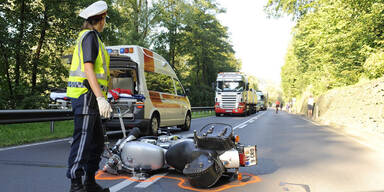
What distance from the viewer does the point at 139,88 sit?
Result: 8.52 m

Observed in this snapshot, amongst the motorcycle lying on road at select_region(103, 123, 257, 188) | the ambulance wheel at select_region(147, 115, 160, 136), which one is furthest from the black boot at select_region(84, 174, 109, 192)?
the ambulance wheel at select_region(147, 115, 160, 136)

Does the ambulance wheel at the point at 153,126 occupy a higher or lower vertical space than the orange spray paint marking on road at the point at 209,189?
higher

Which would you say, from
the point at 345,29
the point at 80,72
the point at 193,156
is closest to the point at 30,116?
the point at 193,156

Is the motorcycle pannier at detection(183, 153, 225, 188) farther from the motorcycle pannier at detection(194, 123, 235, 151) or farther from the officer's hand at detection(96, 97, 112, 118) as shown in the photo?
the officer's hand at detection(96, 97, 112, 118)

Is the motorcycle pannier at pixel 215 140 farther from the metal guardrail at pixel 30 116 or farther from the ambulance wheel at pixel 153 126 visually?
the metal guardrail at pixel 30 116

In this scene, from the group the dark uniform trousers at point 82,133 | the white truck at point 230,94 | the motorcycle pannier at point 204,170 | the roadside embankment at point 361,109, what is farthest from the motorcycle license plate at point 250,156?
the white truck at point 230,94

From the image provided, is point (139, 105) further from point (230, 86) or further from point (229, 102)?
point (230, 86)

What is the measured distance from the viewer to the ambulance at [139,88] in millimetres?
8188

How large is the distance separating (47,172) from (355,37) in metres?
15.3

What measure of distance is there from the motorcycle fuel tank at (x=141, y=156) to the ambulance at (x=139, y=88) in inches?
121

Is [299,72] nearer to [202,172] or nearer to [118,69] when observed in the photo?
[118,69]

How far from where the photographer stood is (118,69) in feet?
28.4

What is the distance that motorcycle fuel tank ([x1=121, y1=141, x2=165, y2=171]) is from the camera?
4.29 metres

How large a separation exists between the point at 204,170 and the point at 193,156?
33cm
